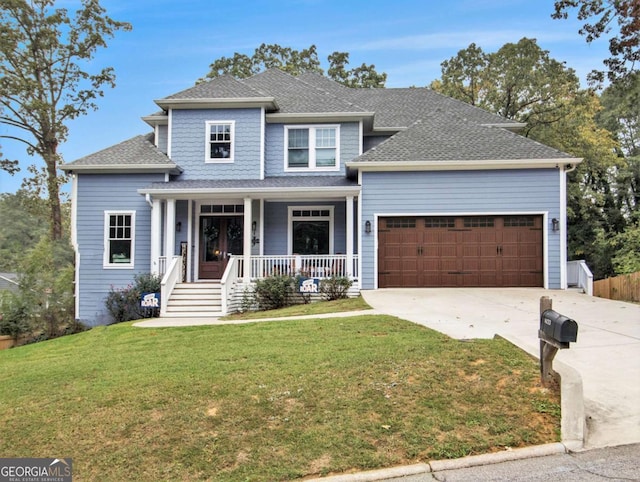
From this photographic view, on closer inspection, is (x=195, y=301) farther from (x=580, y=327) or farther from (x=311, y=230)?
(x=580, y=327)

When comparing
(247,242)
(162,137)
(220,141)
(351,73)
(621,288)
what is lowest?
(621,288)

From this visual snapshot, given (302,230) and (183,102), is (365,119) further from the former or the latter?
Result: (183,102)

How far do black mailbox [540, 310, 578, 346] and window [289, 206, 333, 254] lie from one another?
11.1 m

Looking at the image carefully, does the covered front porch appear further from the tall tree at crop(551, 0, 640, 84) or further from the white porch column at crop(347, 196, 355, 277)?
the tall tree at crop(551, 0, 640, 84)

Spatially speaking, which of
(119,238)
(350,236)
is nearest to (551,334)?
(350,236)

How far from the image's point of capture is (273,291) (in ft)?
42.3

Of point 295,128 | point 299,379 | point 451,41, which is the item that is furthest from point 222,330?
point 451,41

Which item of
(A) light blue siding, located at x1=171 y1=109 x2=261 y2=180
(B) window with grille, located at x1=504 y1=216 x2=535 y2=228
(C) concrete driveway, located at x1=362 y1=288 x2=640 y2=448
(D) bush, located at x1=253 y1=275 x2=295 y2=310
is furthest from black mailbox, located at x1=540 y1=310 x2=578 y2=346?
(A) light blue siding, located at x1=171 y1=109 x2=261 y2=180

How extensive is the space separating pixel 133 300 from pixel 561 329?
40.2 ft

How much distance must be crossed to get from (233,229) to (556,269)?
10.1 m

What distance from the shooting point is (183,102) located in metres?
15.1

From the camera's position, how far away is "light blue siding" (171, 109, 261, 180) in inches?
605

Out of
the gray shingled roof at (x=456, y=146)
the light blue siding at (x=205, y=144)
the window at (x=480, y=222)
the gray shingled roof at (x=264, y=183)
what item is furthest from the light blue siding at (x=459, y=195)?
the light blue siding at (x=205, y=144)

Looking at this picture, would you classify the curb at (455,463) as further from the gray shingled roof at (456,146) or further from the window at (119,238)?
the window at (119,238)
